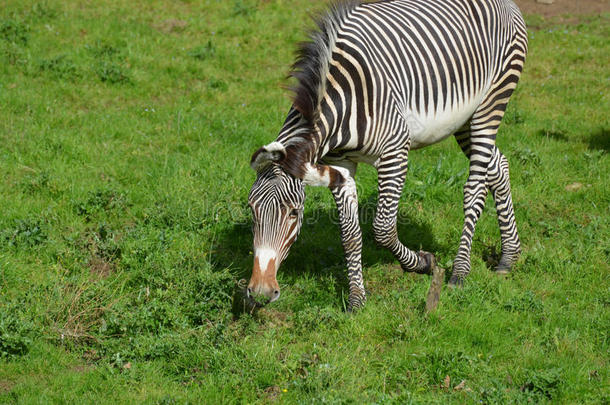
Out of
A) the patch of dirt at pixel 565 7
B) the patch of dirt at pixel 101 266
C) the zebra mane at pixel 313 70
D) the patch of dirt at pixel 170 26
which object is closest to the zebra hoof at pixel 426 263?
the zebra mane at pixel 313 70

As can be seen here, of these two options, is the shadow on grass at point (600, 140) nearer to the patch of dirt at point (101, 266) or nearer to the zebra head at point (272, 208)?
the zebra head at point (272, 208)

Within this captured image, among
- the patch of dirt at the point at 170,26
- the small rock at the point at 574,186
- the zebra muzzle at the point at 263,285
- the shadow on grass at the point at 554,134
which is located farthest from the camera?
the patch of dirt at the point at 170,26

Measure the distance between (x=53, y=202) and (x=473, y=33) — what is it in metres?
5.30

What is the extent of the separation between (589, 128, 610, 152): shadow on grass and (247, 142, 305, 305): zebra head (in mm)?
6260

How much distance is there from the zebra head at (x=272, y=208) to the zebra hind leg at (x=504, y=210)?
115 inches

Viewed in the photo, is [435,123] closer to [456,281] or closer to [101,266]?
[456,281]

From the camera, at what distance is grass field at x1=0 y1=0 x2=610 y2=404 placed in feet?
18.4

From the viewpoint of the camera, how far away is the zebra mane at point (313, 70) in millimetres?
5957

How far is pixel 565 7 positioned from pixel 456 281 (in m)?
11.2

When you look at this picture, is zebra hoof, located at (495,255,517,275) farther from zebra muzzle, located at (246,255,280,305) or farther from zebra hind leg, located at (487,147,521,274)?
zebra muzzle, located at (246,255,280,305)

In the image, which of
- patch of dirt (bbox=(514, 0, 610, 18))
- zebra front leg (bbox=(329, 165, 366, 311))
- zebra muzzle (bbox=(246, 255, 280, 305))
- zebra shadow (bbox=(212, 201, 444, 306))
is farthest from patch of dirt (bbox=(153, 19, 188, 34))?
zebra muzzle (bbox=(246, 255, 280, 305))

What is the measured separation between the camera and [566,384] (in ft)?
17.7

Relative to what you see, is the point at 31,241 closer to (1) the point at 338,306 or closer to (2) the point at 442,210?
(1) the point at 338,306

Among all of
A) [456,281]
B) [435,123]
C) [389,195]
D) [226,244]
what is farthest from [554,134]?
[226,244]
